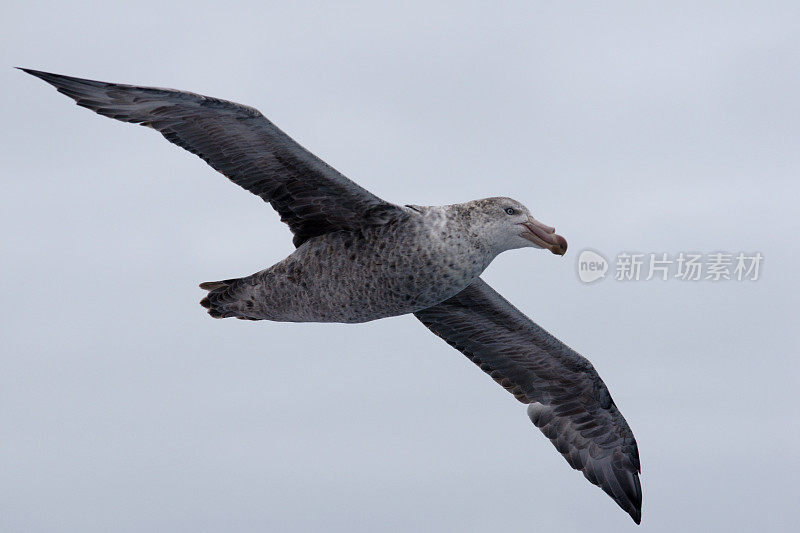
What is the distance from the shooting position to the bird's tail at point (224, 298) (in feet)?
46.1

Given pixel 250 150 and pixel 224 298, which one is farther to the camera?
pixel 224 298

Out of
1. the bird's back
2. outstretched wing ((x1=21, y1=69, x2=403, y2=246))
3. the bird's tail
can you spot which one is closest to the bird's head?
the bird's back

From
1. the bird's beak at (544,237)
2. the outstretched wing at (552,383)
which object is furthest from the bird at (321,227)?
the outstretched wing at (552,383)

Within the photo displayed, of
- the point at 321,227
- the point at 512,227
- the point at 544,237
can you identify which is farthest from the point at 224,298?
the point at 544,237

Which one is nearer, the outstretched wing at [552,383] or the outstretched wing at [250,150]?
the outstretched wing at [250,150]

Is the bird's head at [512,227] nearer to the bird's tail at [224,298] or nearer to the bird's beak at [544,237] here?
the bird's beak at [544,237]

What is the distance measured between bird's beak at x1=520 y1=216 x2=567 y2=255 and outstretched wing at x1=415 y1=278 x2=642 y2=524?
6.97 feet

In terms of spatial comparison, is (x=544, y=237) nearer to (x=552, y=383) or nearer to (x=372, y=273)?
(x=372, y=273)

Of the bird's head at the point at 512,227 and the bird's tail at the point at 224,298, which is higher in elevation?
the bird's head at the point at 512,227

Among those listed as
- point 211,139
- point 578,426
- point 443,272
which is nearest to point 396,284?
point 443,272

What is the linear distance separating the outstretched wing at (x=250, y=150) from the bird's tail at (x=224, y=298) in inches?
42.8

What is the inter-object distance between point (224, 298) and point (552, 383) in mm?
4738

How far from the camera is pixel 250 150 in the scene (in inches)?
500

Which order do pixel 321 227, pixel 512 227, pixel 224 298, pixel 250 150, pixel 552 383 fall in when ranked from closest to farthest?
pixel 250 150
pixel 512 227
pixel 321 227
pixel 224 298
pixel 552 383
